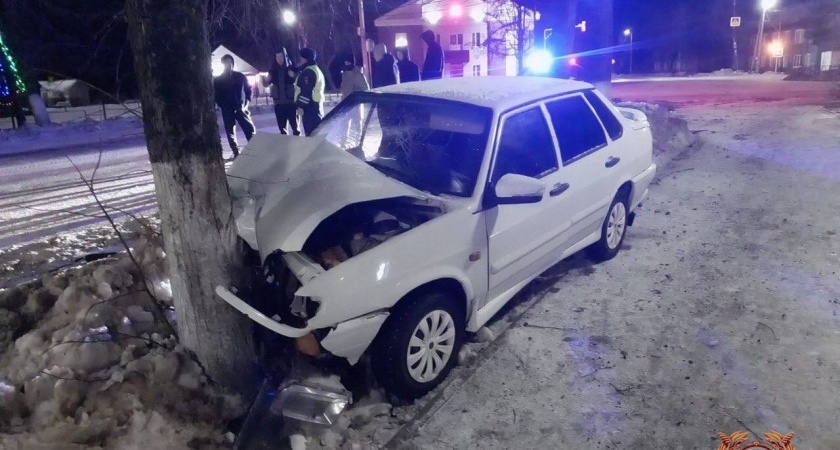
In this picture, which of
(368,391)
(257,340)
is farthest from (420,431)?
(257,340)

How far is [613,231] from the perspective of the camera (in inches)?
205

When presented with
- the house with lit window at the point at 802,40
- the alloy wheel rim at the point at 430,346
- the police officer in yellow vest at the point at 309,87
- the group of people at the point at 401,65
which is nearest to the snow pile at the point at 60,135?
the police officer in yellow vest at the point at 309,87

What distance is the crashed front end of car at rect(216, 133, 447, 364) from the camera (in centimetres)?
288

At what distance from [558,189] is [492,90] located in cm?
87

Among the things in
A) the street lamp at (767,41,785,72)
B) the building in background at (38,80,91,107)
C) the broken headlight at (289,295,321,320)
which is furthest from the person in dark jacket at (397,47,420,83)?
the street lamp at (767,41,785,72)

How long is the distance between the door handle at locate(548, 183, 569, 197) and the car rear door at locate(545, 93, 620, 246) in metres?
0.09

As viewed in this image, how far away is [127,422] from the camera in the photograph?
2.72 m

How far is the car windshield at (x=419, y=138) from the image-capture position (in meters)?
3.67

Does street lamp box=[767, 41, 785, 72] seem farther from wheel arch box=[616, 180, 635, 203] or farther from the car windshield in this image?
the car windshield

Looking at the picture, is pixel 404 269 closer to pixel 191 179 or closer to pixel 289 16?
pixel 191 179

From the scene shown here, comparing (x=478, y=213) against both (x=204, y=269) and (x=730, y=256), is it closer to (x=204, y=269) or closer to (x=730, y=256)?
(x=204, y=269)

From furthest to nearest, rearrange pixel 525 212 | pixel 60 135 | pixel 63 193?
pixel 60 135, pixel 63 193, pixel 525 212

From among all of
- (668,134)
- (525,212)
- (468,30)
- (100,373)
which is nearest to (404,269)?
(525,212)

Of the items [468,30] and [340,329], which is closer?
[340,329]
